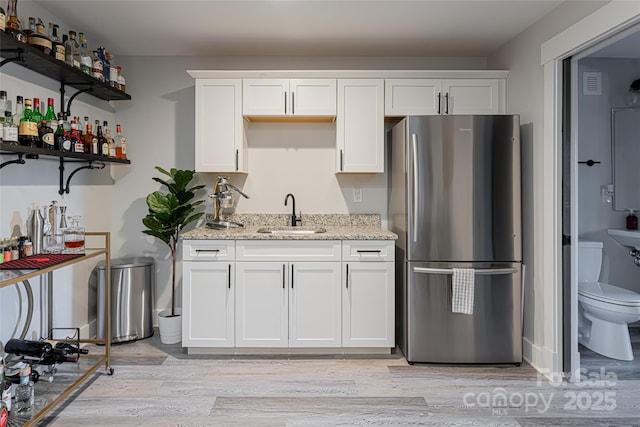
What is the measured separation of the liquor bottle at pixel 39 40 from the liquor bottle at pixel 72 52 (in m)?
0.26

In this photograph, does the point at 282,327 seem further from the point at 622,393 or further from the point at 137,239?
the point at 622,393

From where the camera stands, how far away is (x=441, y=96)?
3.26 meters

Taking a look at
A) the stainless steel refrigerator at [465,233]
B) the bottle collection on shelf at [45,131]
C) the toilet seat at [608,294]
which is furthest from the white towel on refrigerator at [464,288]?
the bottle collection on shelf at [45,131]

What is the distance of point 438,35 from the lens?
3.15 meters

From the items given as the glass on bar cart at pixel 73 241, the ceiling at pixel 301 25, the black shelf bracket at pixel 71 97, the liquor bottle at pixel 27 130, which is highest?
the ceiling at pixel 301 25

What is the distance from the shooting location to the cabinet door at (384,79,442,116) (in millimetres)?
3248

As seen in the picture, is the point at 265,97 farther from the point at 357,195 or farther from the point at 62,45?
the point at 62,45

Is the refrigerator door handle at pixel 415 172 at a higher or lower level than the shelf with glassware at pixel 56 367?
higher

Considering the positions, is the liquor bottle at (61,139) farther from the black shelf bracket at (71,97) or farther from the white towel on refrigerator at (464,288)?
the white towel on refrigerator at (464,288)

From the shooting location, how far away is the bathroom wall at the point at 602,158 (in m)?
3.64

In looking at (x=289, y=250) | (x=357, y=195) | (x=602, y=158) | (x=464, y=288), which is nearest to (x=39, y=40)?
(x=289, y=250)

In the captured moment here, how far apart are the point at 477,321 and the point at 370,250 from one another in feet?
2.89

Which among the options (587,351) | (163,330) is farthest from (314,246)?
(587,351)

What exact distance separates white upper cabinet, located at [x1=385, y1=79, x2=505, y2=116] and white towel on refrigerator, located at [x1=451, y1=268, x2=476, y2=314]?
1.28 metres
